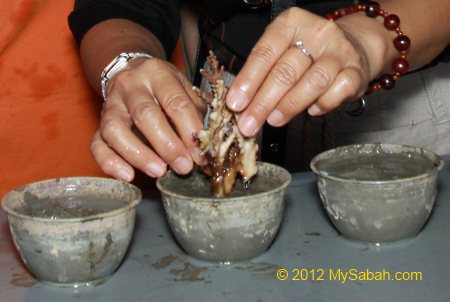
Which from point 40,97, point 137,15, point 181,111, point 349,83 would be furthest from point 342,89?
point 40,97

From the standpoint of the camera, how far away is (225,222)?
3.21 ft

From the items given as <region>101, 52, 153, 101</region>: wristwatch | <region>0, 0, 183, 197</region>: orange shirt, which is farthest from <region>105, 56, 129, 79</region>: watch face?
<region>0, 0, 183, 197</region>: orange shirt

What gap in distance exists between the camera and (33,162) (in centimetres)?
155

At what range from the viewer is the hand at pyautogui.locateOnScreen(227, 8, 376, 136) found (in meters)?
1.00

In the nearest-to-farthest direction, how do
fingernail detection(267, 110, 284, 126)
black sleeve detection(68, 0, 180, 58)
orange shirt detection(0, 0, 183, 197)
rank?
fingernail detection(267, 110, 284, 126), black sleeve detection(68, 0, 180, 58), orange shirt detection(0, 0, 183, 197)

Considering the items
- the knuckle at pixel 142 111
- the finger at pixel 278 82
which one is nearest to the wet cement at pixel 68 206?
the knuckle at pixel 142 111

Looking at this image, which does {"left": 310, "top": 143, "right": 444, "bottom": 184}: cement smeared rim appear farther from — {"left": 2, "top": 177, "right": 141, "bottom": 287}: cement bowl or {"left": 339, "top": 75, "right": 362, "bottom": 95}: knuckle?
{"left": 2, "top": 177, "right": 141, "bottom": 287}: cement bowl

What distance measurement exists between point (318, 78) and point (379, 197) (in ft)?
0.58

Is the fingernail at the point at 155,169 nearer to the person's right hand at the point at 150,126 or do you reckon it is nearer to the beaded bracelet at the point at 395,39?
the person's right hand at the point at 150,126

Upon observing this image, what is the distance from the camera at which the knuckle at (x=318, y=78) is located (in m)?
0.99

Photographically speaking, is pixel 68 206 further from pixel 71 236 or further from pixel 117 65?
pixel 117 65

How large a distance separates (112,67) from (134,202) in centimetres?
26

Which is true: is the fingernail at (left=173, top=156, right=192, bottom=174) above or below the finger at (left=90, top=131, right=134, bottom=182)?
above

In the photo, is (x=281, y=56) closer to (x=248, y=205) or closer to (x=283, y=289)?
(x=248, y=205)
